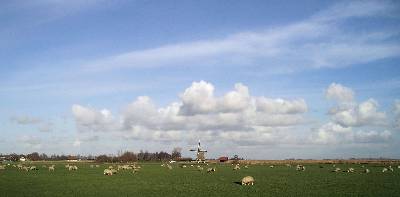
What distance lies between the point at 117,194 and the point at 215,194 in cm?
770

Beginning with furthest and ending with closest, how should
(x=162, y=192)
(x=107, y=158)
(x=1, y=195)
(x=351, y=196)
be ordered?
1. (x=107, y=158)
2. (x=162, y=192)
3. (x=1, y=195)
4. (x=351, y=196)

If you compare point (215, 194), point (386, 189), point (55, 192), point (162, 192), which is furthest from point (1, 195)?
point (386, 189)

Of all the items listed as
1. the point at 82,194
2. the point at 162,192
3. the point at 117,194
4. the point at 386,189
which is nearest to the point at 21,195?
the point at 82,194

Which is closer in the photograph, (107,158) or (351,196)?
(351,196)

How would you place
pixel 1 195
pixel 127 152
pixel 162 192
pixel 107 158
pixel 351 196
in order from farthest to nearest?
pixel 127 152
pixel 107 158
pixel 162 192
pixel 1 195
pixel 351 196

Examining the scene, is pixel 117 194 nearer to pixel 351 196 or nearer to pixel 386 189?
pixel 351 196

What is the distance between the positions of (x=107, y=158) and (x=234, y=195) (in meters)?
→ 157

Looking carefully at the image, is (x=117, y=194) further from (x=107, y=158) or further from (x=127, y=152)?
(x=127, y=152)

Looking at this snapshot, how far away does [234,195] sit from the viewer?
3234cm

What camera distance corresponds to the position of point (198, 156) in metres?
194

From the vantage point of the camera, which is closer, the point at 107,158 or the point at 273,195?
the point at 273,195

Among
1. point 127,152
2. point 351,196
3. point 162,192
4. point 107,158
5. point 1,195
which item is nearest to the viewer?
point 351,196

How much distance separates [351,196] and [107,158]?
160m

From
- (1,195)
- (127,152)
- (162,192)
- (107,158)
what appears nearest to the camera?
(1,195)
